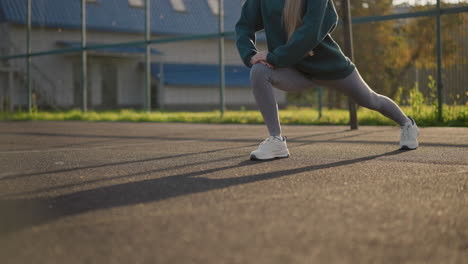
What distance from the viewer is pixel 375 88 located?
892 centimetres

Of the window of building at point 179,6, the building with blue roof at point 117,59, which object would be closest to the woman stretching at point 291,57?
the building with blue roof at point 117,59

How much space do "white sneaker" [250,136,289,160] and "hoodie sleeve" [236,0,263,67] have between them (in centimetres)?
53

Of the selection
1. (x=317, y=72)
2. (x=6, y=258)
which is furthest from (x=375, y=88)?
(x=6, y=258)

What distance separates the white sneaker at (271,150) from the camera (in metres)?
3.69

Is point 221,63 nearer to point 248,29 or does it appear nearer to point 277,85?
point 248,29

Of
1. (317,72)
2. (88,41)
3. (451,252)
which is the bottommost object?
(451,252)

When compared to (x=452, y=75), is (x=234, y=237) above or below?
below

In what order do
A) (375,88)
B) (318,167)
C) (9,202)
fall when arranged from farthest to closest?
(375,88) → (318,167) → (9,202)

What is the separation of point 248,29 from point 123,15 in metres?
15.3

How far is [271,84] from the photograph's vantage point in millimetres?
3787

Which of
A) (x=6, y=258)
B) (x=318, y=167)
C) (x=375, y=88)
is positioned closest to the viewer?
(x=6, y=258)

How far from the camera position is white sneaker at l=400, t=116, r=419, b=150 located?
13.8 ft

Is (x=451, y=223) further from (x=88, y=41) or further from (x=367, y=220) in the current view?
(x=88, y=41)

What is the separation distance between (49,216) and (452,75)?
22.9 ft
